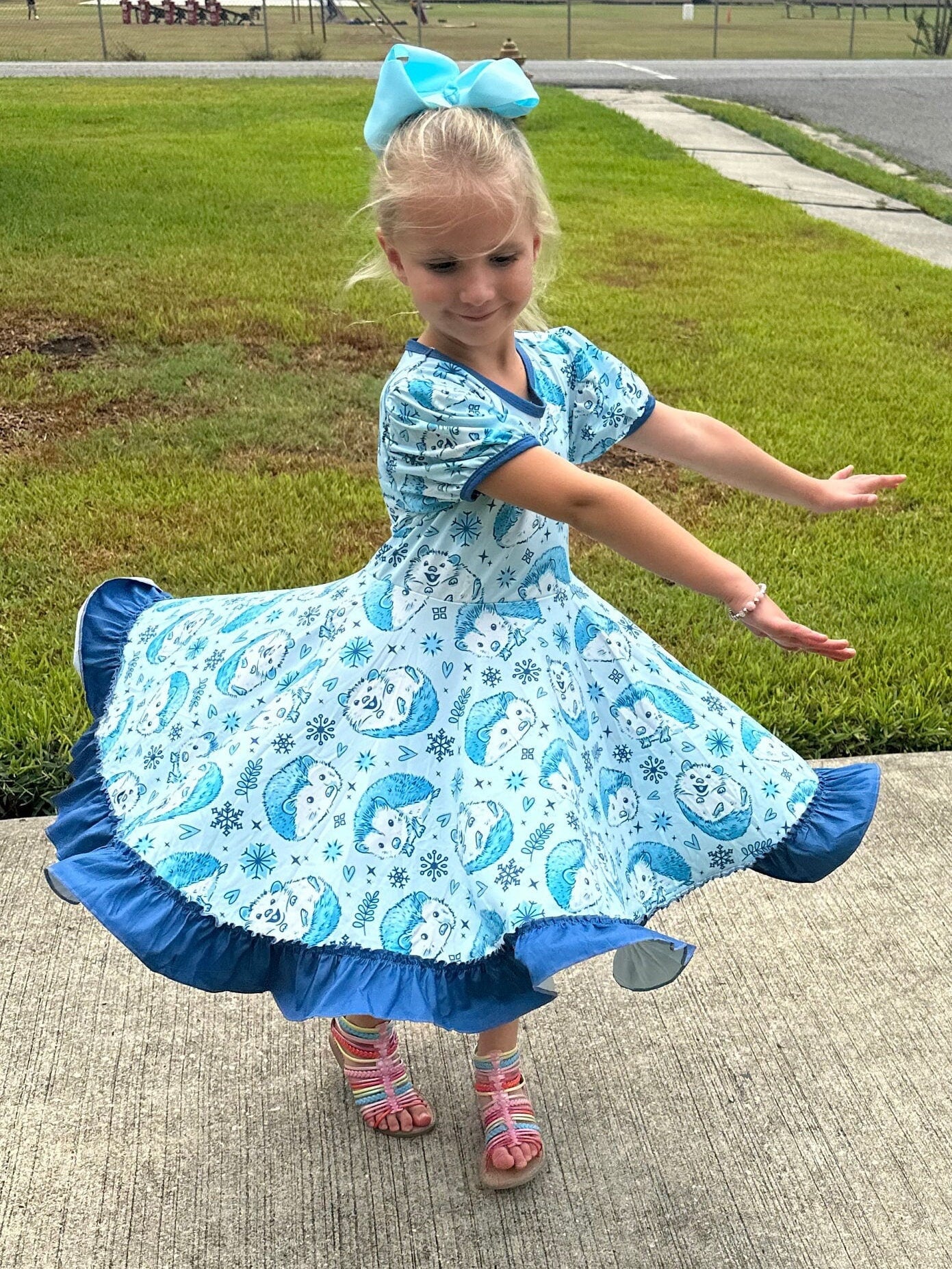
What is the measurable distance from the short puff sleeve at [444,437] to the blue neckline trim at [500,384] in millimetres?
21

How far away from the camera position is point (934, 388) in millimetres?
6250

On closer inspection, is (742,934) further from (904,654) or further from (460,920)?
(904,654)

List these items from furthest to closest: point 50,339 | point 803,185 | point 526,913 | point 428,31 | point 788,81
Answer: point 428,31 → point 788,81 → point 803,185 → point 50,339 → point 526,913

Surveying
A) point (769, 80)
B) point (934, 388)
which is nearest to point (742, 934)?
point (934, 388)

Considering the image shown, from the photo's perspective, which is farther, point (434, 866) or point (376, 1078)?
point (376, 1078)

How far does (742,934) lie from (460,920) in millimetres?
1021

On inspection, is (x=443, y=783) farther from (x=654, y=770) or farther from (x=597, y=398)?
(x=597, y=398)

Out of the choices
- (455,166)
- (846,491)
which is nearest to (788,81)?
(846,491)

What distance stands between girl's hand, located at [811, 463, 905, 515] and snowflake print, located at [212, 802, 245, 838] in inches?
43.3

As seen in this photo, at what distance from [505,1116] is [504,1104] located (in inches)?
0.8

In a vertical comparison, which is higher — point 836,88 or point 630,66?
point 630,66

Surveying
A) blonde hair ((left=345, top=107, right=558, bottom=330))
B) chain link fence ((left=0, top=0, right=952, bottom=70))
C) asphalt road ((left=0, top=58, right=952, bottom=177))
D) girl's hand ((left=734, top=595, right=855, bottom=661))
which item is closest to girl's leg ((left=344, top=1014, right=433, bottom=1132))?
girl's hand ((left=734, top=595, right=855, bottom=661))

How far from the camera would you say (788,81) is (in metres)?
20.8

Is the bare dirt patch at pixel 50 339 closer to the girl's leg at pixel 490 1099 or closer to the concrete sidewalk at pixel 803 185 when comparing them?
the girl's leg at pixel 490 1099
